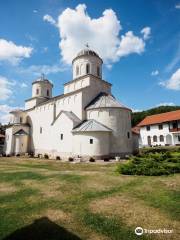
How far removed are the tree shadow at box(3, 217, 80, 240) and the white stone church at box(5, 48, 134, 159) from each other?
17.5 metres

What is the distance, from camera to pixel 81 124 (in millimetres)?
25406

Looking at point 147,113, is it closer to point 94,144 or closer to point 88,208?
point 94,144

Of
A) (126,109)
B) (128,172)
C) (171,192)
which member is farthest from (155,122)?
(171,192)

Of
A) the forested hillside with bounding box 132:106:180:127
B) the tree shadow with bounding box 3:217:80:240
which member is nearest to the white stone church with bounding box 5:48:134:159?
the tree shadow with bounding box 3:217:80:240

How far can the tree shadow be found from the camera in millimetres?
4891

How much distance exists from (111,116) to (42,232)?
2024 cm

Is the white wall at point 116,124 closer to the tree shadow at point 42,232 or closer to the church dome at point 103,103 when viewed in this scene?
the church dome at point 103,103

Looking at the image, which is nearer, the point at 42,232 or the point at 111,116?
the point at 42,232

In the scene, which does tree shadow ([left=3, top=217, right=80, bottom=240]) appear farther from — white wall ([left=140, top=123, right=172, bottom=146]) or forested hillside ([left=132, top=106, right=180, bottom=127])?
forested hillside ([left=132, top=106, right=180, bottom=127])

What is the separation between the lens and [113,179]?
10.9 meters

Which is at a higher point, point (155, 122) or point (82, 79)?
point (82, 79)

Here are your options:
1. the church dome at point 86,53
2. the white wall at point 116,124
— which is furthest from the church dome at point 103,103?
the church dome at point 86,53

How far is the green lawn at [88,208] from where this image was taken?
5.17 metres

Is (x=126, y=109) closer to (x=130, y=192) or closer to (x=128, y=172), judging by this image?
(x=128, y=172)
